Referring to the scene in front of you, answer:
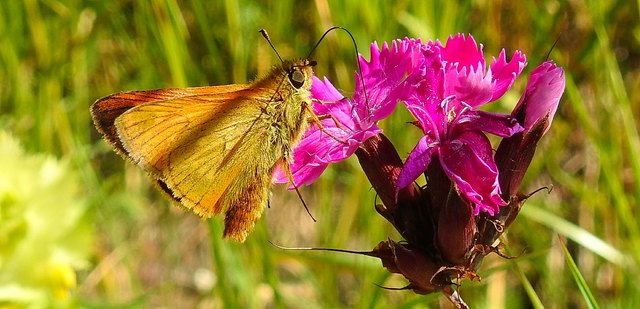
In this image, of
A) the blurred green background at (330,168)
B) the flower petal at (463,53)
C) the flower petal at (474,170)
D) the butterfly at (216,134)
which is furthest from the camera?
the blurred green background at (330,168)

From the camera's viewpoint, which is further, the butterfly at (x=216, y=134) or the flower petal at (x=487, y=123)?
the butterfly at (x=216, y=134)

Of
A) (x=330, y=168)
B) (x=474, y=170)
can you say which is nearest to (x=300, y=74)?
(x=474, y=170)

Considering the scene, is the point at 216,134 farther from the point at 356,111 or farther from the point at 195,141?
the point at 356,111

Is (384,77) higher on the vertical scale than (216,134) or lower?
higher

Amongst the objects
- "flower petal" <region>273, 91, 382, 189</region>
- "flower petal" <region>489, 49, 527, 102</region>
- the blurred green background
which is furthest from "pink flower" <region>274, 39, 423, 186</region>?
the blurred green background

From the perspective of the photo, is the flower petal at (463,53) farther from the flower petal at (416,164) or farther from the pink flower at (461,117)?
the flower petal at (416,164)

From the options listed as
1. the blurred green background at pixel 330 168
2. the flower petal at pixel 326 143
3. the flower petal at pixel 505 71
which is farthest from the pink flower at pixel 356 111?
the blurred green background at pixel 330 168

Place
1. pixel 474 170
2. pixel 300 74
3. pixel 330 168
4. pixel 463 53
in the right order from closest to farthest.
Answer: pixel 474 170 → pixel 463 53 → pixel 300 74 → pixel 330 168
